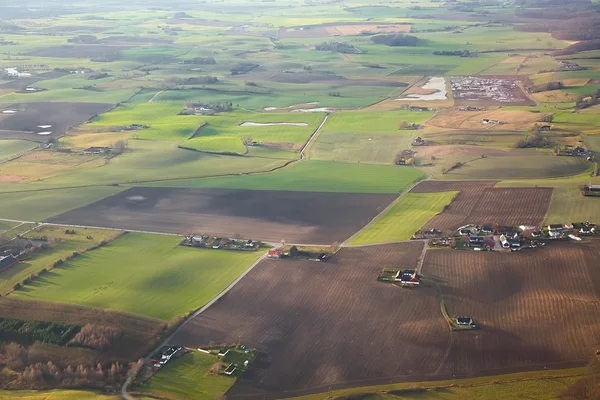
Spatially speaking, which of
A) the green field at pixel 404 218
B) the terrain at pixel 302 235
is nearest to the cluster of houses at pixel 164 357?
the terrain at pixel 302 235

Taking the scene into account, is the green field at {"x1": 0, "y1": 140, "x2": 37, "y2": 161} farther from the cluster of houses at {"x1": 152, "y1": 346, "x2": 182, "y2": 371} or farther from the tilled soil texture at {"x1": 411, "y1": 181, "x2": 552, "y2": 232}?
the cluster of houses at {"x1": 152, "y1": 346, "x2": 182, "y2": 371}

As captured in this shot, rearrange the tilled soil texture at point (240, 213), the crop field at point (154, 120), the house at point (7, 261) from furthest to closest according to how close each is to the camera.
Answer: the crop field at point (154, 120) < the tilled soil texture at point (240, 213) < the house at point (7, 261)

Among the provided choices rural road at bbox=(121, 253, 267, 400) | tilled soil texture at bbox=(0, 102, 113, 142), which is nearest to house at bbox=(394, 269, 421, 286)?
rural road at bbox=(121, 253, 267, 400)

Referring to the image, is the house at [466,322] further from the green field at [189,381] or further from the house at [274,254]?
the house at [274,254]

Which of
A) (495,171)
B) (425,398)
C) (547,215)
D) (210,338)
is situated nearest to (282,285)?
(210,338)

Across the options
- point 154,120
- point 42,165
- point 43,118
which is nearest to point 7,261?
point 42,165

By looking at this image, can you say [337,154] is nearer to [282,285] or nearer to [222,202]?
[222,202]
